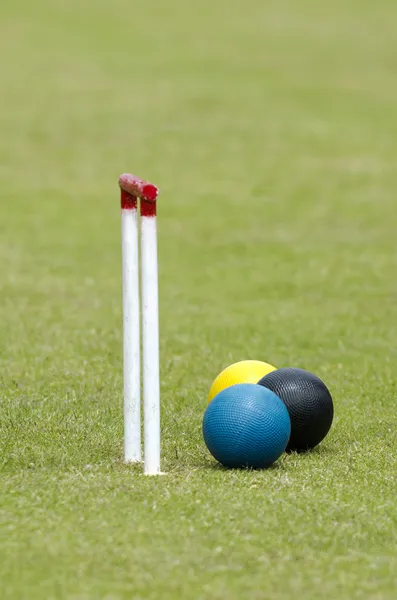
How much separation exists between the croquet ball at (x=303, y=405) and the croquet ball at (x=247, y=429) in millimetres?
491

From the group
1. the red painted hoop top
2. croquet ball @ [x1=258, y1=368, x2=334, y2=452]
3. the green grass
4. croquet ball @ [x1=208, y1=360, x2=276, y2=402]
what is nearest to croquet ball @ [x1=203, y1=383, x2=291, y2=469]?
the green grass

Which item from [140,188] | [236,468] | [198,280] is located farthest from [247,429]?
[198,280]

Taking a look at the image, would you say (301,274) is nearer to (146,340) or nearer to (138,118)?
(146,340)

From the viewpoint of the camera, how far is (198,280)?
16.2 meters

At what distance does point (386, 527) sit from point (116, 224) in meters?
14.9

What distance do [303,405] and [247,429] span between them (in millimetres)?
873

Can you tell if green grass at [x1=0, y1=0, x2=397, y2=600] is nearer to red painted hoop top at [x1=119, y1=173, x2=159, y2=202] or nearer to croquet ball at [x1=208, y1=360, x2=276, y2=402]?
croquet ball at [x1=208, y1=360, x2=276, y2=402]

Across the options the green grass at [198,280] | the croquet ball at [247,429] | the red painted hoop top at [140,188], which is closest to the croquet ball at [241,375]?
the green grass at [198,280]

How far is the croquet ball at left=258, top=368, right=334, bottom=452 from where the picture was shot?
769cm

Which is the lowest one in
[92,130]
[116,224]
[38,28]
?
[116,224]

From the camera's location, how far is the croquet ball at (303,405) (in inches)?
303

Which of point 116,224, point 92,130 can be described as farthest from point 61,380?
point 92,130

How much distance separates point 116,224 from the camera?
20391 millimetres

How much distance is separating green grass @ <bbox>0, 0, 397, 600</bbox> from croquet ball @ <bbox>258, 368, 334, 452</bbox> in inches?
7.6
